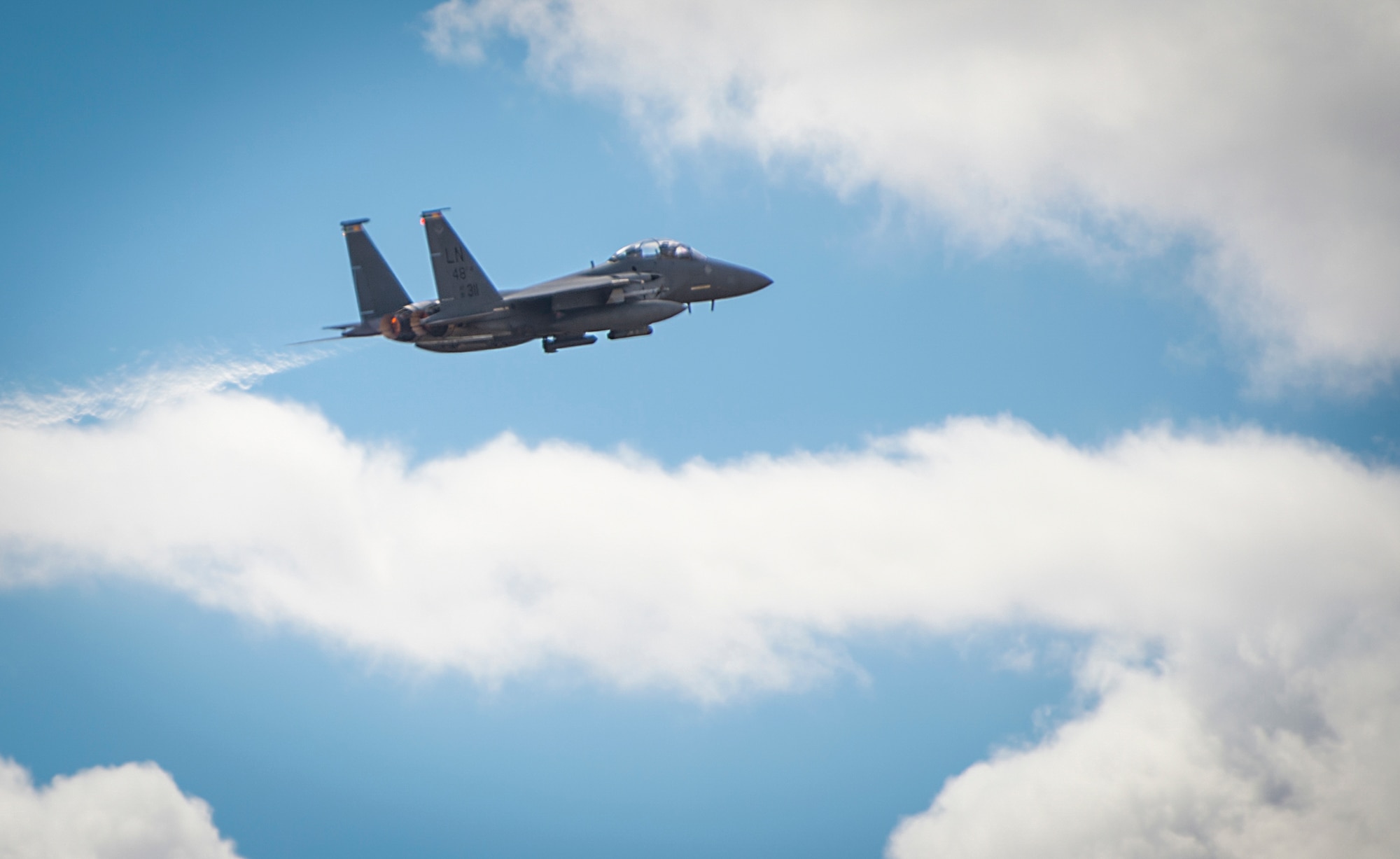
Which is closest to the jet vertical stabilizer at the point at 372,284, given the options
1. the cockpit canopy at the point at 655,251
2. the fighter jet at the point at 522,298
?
the fighter jet at the point at 522,298

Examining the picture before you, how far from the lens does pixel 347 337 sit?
186 feet

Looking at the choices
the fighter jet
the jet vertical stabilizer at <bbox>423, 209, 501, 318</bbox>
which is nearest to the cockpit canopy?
the fighter jet

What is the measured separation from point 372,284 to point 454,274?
20.1 feet

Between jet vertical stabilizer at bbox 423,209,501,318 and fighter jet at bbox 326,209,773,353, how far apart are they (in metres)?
0.03

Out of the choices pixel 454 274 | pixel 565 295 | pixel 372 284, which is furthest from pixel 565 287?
pixel 372 284

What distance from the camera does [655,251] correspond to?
5953 cm

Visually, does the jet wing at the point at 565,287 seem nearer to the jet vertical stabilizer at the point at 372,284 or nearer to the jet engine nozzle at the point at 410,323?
the jet engine nozzle at the point at 410,323

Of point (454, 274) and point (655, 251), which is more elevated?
point (655, 251)

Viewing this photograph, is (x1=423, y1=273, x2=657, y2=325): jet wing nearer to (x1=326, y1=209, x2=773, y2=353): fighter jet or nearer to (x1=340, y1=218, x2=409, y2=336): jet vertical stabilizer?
(x1=326, y1=209, x2=773, y2=353): fighter jet

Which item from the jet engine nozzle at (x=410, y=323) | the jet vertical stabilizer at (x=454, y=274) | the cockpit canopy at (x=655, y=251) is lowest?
the jet engine nozzle at (x=410, y=323)

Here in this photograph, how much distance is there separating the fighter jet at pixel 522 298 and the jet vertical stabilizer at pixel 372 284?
1.3 inches

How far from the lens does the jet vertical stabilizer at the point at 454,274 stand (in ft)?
177

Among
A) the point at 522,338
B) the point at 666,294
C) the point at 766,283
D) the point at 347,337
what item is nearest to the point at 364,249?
the point at 347,337

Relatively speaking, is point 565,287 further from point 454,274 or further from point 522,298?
point 454,274
